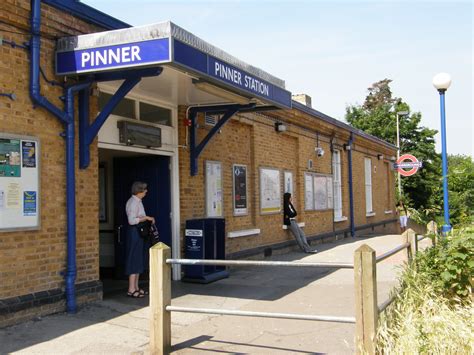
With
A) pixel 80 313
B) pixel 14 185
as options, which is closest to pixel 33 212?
pixel 14 185

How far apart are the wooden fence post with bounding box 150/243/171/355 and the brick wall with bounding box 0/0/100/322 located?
1990mm

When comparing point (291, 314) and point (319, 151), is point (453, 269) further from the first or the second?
point (319, 151)

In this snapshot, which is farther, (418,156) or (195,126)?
(418,156)

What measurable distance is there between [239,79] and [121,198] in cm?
339

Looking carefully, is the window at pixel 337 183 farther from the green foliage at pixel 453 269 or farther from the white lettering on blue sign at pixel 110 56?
the white lettering on blue sign at pixel 110 56

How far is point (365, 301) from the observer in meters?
4.49

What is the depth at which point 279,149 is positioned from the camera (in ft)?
45.3

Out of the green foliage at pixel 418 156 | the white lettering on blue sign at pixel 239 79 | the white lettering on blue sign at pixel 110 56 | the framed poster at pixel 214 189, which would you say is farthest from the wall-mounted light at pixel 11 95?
the green foliage at pixel 418 156

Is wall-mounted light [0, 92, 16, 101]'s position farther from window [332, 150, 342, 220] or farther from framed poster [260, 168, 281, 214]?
window [332, 150, 342, 220]

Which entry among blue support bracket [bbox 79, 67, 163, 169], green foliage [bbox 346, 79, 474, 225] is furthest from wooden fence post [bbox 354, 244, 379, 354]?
green foliage [bbox 346, 79, 474, 225]

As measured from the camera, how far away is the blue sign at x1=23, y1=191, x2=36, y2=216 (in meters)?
6.20

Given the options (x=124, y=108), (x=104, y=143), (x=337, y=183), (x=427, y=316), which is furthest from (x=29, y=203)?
(x=337, y=183)

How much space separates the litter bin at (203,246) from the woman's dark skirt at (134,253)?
4.67ft

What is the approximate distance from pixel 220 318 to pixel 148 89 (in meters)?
3.76
